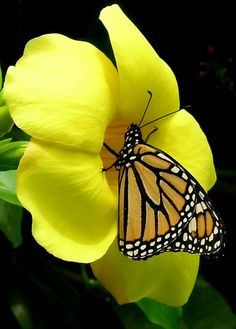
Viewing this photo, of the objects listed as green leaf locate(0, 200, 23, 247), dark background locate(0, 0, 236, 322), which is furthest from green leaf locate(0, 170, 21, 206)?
dark background locate(0, 0, 236, 322)

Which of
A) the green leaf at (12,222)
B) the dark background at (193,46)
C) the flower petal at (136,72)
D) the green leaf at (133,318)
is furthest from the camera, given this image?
the dark background at (193,46)

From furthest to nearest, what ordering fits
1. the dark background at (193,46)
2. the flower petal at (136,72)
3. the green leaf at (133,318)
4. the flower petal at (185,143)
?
the dark background at (193,46) → the green leaf at (133,318) → the flower petal at (185,143) → the flower petal at (136,72)

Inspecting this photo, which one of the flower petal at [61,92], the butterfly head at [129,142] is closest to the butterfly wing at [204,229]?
the butterfly head at [129,142]

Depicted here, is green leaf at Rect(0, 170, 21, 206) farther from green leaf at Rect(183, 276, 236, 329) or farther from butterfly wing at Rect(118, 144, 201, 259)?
green leaf at Rect(183, 276, 236, 329)

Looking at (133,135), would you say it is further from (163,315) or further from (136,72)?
(163,315)

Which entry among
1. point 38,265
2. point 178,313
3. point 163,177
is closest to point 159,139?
point 163,177

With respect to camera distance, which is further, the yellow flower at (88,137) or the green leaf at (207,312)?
the green leaf at (207,312)

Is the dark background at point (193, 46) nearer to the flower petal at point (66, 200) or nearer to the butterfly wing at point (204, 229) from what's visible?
the butterfly wing at point (204, 229)
